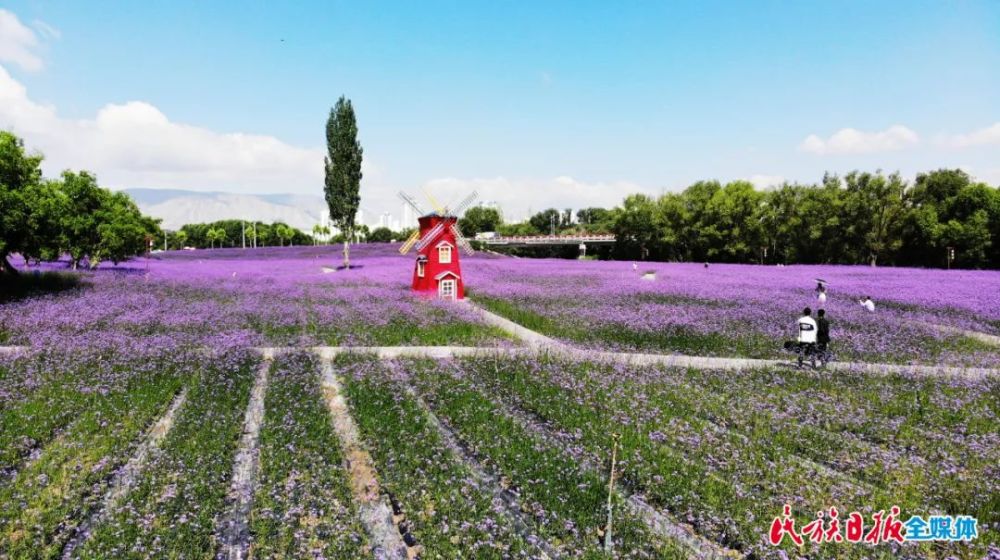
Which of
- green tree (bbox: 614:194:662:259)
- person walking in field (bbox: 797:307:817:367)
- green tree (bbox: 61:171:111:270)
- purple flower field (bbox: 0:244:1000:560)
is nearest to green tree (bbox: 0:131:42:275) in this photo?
purple flower field (bbox: 0:244:1000:560)

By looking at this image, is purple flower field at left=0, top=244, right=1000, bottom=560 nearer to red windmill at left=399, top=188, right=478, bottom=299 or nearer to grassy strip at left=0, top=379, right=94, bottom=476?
grassy strip at left=0, top=379, right=94, bottom=476

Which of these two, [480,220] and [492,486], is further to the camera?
[480,220]

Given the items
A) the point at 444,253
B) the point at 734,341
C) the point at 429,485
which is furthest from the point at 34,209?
the point at 734,341

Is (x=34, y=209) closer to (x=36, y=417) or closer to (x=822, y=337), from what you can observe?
(x=36, y=417)

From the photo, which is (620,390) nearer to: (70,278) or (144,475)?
(144,475)

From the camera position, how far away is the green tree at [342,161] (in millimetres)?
55500

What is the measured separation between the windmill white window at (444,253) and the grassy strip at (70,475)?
20.8 metres

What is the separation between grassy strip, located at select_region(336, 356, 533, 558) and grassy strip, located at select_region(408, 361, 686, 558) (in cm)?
67

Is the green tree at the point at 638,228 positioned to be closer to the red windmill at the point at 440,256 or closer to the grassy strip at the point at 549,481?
the red windmill at the point at 440,256

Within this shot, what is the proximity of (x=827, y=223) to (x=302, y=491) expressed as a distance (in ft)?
257

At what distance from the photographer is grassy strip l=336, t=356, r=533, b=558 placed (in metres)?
6.95

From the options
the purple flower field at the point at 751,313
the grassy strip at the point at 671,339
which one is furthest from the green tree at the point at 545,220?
the grassy strip at the point at 671,339

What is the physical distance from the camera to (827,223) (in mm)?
70125

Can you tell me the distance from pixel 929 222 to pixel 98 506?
261 ft
